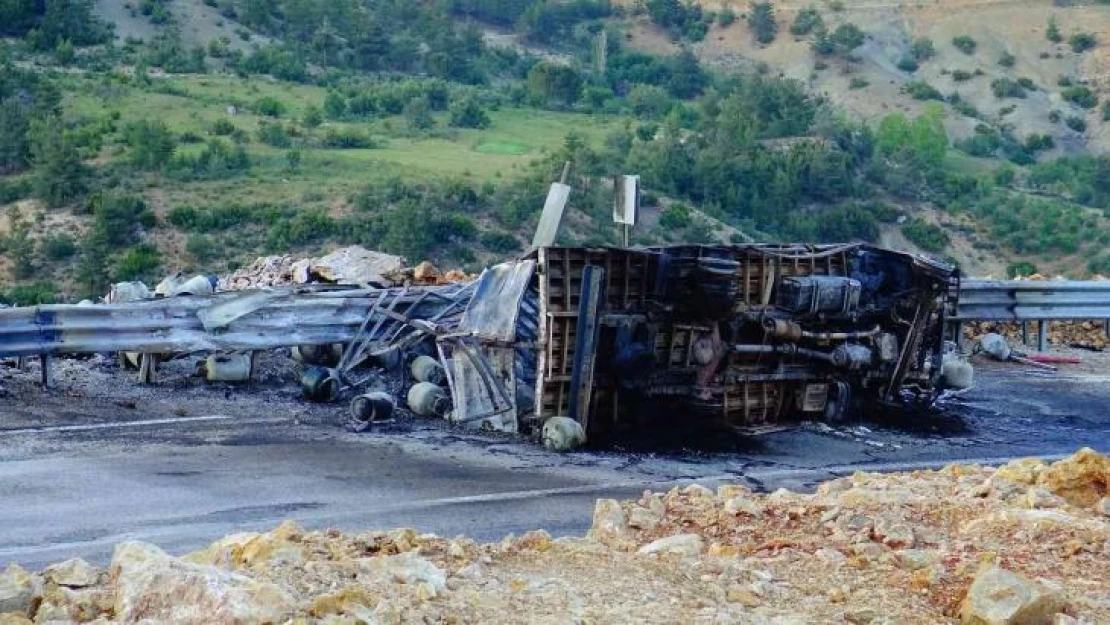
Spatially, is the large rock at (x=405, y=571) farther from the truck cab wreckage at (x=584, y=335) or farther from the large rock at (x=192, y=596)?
the truck cab wreckage at (x=584, y=335)

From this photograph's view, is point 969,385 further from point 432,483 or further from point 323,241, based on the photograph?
point 323,241

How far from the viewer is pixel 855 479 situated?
1158 cm

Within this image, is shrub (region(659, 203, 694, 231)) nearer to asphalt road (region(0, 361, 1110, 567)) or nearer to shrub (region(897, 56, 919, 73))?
asphalt road (region(0, 361, 1110, 567))

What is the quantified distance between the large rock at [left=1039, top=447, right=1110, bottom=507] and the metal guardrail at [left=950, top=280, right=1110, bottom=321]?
10990 millimetres

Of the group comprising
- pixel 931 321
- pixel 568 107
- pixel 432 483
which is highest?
pixel 568 107

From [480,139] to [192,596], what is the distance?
5117 centimetres

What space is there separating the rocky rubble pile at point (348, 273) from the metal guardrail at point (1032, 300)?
275 inches

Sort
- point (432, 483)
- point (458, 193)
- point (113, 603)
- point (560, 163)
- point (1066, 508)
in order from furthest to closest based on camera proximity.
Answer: point (560, 163) → point (458, 193) → point (432, 483) → point (1066, 508) → point (113, 603)

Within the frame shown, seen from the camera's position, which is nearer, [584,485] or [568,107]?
[584,485]

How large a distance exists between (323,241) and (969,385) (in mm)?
22064

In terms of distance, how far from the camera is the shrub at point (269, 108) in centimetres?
5472

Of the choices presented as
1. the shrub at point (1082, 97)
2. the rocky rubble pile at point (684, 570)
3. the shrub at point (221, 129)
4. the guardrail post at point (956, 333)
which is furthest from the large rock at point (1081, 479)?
the shrub at point (1082, 97)

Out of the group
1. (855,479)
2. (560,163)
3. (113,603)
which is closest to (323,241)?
(560,163)

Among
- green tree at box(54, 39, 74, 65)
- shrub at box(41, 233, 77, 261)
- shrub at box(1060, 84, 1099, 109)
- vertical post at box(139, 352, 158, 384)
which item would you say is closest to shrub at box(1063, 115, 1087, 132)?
shrub at box(1060, 84, 1099, 109)
